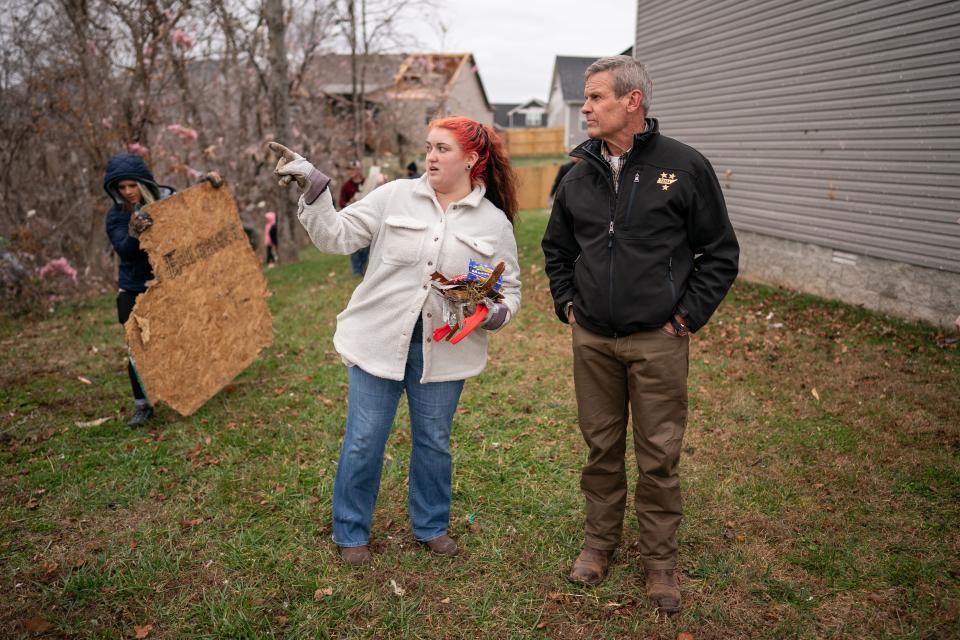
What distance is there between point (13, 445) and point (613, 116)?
505 centimetres

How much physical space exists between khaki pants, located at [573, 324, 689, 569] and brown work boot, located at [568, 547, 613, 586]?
0.04 meters

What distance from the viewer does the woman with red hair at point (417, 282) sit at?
3.17 m

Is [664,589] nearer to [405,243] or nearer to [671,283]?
[671,283]

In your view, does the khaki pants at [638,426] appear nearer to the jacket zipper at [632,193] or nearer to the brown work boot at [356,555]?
the jacket zipper at [632,193]

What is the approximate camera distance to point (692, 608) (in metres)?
3.20

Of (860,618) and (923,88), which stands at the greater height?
(923,88)

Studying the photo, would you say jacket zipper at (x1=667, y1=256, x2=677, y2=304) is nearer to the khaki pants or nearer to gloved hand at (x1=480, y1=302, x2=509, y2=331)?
the khaki pants

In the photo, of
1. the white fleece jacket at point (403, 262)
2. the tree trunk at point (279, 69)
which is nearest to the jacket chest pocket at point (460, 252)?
the white fleece jacket at point (403, 262)

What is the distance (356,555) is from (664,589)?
1595mm

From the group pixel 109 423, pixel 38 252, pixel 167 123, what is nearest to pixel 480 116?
pixel 167 123

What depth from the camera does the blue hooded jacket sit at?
4992 millimetres

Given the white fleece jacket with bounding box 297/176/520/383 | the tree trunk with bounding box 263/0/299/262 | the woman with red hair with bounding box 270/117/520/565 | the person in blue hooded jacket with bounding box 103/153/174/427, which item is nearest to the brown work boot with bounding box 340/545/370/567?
the woman with red hair with bounding box 270/117/520/565

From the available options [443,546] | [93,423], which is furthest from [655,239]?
[93,423]

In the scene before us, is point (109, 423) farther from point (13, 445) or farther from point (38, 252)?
point (38, 252)
